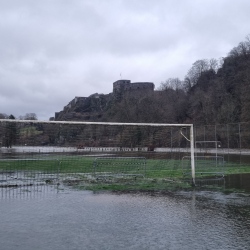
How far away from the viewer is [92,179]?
51.6 ft

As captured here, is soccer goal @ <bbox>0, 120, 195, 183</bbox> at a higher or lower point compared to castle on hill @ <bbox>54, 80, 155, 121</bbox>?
lower

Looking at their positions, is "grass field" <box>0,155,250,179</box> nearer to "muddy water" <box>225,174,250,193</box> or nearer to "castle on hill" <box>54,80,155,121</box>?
"muddy water" <box>225,174,250,193</box>

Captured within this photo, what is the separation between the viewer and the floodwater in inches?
246

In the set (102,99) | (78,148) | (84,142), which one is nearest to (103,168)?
(78,148)

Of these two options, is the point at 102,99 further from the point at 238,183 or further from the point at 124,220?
the point at 124,220

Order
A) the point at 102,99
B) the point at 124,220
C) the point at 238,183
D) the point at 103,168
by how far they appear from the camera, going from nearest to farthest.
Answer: the point at 124,220, the point at 238,183, the point at 103,168, the point at 102,99

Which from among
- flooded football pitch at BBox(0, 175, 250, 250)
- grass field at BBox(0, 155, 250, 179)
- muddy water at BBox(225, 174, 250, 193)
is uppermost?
grass field at BBox(0, 155, 250, 179)

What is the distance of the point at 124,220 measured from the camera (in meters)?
8.00

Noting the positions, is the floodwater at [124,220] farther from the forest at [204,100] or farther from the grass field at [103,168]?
the forest at [204,100]

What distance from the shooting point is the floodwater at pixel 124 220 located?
624 centimetres

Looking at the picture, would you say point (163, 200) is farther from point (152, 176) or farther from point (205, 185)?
point (152, 176)

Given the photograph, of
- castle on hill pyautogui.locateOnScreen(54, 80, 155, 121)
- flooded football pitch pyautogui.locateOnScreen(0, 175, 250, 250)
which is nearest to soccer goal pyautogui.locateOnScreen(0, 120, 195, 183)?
flooded football pitch pyautogui.locateOnScreen(0, 175, 250, 250)

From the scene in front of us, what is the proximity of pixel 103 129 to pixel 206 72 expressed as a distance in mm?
96118

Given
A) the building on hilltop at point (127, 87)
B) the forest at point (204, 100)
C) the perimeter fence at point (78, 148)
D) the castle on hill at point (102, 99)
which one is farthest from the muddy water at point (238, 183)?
the castle on hill at point (102, 99)
